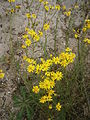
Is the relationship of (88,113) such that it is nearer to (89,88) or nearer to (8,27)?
(89,88)

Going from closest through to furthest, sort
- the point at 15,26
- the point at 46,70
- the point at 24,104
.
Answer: the point at 46,70, the point at 24,104, the point at 15,26

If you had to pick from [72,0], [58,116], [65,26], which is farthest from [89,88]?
[72,0]

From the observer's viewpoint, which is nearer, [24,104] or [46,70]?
[46,70]

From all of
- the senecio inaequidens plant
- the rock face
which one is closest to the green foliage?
the senecio inaequidens plant

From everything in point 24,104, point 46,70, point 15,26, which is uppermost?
point 15,26

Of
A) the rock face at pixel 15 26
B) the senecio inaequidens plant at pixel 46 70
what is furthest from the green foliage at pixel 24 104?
the rock face at pixel 15 26

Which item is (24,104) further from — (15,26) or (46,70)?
(15,26)

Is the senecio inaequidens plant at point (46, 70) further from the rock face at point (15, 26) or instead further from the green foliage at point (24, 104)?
the rock face at point (15, 26)

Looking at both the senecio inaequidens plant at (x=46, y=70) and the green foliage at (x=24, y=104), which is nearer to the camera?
the senecio inaequidens plant at (x=46, y=70)

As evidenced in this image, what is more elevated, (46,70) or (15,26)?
(15,26)

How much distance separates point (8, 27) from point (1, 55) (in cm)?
62

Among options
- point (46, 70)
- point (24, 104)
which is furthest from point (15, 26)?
point (46, 70)

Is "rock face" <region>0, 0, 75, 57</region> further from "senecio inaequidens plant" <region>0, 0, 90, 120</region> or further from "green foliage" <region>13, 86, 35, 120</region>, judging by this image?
"green foliage" <region>13, 86, 35, 120</region>

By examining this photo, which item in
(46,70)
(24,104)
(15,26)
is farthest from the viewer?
(15,26)
